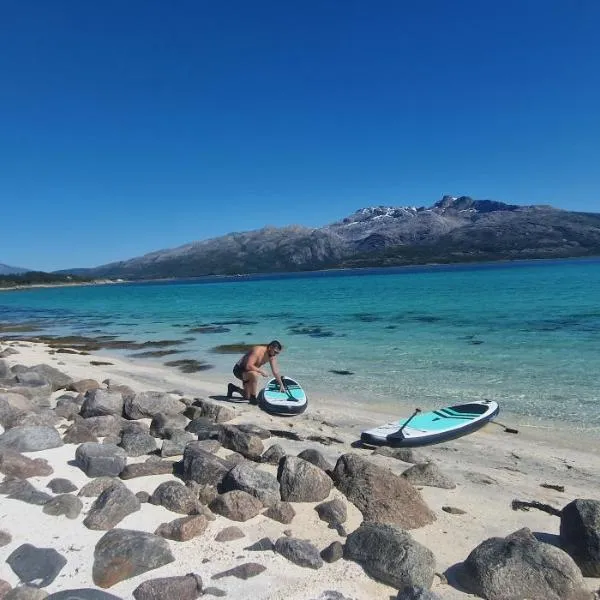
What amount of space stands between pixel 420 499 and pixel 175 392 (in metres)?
10.4

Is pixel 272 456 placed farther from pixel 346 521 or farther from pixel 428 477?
pixel 428 477

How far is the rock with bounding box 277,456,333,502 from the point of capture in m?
6.62

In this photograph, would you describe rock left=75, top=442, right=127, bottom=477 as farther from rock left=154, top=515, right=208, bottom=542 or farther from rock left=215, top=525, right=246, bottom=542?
rock left=215, top=525, right=246, bottom=542

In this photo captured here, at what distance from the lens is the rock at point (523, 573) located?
15.6ft

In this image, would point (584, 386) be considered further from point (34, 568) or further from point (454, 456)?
point (34, 568)

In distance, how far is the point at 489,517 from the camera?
6605 mm

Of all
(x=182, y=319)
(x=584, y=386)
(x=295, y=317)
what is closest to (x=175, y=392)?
(x=584, y=386)

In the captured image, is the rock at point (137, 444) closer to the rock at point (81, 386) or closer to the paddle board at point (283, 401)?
the paddle board at point (283, 401)

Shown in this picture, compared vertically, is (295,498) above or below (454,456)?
above

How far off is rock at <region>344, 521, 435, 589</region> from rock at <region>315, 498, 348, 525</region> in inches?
28.3

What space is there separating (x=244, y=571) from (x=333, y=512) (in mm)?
1494

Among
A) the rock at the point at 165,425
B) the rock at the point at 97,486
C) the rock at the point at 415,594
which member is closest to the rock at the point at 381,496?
the rock at the point at 415,594

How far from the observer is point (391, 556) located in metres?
5.02

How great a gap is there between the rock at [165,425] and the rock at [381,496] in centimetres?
359
